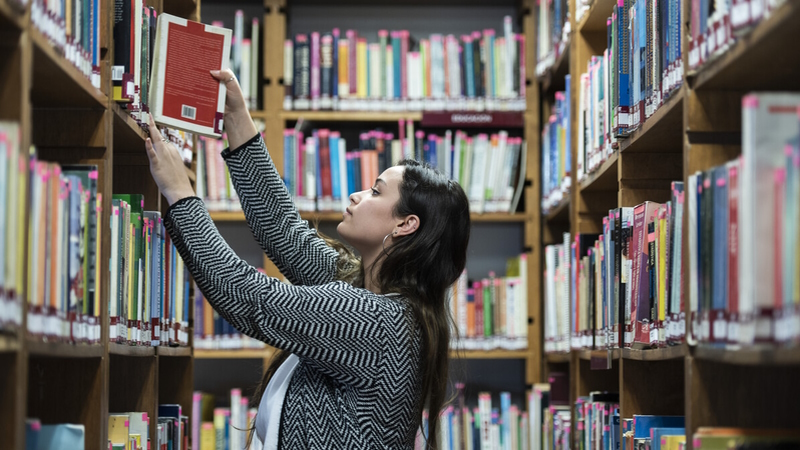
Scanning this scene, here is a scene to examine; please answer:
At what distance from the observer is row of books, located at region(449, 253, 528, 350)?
374cm

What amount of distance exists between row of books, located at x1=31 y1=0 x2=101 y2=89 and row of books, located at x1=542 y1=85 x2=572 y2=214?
1737 millimetres

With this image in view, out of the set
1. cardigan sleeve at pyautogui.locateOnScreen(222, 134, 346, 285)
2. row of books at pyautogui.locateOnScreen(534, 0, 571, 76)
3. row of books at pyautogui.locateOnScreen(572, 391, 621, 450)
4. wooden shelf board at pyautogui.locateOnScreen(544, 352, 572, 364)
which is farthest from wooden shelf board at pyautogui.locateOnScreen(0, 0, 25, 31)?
wooden shelf board at pyautogui.locateOnScreen(544, 352, 572, 364)

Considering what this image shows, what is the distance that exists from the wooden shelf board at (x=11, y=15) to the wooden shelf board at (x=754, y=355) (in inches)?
44.5

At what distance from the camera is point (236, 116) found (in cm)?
228

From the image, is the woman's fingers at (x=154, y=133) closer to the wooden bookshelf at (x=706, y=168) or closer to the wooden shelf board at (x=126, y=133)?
the wooden shelf board at (x=126, y=133)

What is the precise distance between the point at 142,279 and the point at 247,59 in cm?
175

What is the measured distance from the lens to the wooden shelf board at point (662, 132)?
1895mm

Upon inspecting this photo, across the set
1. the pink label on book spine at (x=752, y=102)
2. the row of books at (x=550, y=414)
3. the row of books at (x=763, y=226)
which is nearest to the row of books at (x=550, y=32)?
the row of books at (x=550, y=414)

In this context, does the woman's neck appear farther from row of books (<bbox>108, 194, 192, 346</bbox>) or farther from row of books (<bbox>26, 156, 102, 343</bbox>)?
row of books (<bbox>26, 156, 102, 343</bbox>)

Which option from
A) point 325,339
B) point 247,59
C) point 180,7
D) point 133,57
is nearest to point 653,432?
point 325,339

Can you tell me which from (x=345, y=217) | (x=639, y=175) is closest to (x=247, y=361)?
(x=345, y=217)

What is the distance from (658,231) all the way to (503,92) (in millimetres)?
1873

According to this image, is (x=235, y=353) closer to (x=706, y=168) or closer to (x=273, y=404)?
(x=273, y=404)

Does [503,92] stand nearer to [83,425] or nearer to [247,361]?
[247,361]
